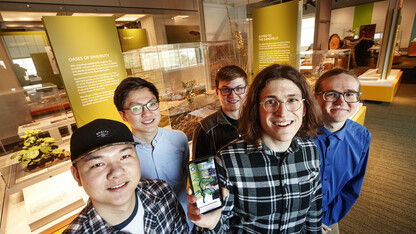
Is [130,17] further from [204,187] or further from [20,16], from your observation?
[204,187]

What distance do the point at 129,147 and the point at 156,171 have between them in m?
0.60

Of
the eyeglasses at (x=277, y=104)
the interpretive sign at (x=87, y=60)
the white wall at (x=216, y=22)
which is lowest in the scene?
the eyeglasses at (x=277, y=104)

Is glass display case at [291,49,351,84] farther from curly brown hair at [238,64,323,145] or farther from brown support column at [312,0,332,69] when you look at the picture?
curly brown hair at [238,64,323,145]

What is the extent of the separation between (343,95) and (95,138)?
169 cm

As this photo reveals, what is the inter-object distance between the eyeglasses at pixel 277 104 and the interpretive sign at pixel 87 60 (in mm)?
2395

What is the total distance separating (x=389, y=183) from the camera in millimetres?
2971

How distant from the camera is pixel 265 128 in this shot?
1087mm

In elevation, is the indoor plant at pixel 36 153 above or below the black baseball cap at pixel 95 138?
below

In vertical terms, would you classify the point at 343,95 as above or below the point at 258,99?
below

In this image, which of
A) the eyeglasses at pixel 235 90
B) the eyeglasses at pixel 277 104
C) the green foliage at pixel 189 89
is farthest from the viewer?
the green foliage at pixel 189 89

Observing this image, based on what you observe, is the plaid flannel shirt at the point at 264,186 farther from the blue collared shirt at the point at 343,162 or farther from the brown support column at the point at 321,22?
the brown support column at the point at 321,22

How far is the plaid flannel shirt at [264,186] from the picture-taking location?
105 centimetres

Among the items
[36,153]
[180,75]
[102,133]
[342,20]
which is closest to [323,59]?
[180,75]

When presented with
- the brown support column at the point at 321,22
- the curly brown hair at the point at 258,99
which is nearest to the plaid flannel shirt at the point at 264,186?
the curly brown hair at the point at 258,99
